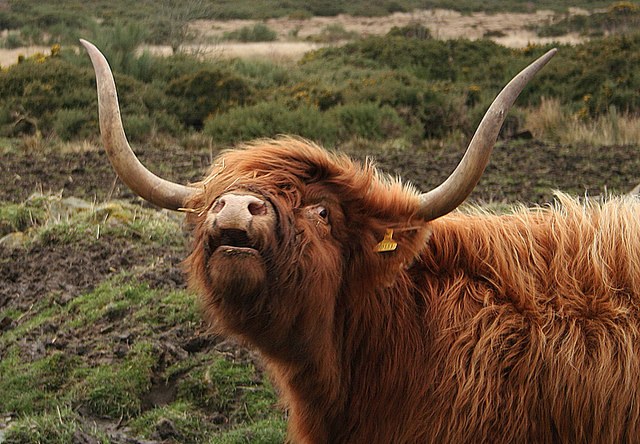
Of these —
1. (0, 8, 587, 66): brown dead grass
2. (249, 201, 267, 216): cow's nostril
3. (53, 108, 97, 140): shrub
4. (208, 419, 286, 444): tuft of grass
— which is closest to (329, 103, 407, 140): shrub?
(53, 108, 97, 140): shrub

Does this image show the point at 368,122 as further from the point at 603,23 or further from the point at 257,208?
the point at 603,23

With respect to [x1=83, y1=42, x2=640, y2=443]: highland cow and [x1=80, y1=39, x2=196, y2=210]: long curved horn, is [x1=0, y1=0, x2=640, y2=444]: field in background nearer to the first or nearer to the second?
[x1=83, y1=42, x2=640, y2=443]: highland cow

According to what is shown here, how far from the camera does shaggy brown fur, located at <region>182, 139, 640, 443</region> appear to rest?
2707 millimetres

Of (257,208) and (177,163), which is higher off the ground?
(257,208)

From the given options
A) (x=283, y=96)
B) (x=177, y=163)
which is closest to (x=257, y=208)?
(x=177, y=163)

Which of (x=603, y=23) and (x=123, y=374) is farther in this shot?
(x=603, y=23)

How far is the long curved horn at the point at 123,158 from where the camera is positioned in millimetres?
2953

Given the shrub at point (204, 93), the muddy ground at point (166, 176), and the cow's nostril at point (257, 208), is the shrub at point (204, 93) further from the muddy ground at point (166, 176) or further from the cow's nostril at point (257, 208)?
the cow's nostril at point (257, 208)

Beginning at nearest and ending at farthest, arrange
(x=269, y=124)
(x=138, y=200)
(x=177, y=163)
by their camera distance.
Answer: (x=138, y=200)
(x=177, y=163)
(x=269, y=124)

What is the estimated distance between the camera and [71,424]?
157 inches

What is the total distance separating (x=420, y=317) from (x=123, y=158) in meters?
1.54

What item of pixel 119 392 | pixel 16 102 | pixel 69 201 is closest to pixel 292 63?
pixel 16 102

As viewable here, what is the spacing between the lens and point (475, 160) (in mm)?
2736

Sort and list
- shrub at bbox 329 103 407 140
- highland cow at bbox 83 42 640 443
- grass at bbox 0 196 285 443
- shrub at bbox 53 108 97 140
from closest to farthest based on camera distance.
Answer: highland cow at bbox 83 42 640 443 < grass at bbox 0 196 285 443 < shrub at bbox 53 108 97 140 < shrub at bbox 329 103 407 140
